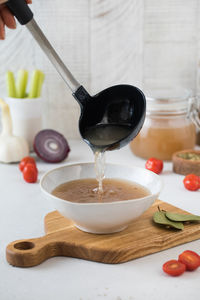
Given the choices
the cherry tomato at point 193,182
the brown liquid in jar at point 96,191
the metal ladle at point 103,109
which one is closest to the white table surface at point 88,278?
the brown liquid in jar at point 96,191

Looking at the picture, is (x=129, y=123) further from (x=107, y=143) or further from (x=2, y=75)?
(x=2, y=75)

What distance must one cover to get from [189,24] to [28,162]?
959 millimetres

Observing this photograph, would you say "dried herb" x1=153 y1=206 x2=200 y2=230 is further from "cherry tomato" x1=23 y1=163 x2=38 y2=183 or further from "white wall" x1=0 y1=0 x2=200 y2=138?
"white wall" x1=0 y1=0 x2=200 y2=138

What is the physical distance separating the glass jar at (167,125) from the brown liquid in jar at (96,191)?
0.58m

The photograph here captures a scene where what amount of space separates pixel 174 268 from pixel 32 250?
0.31 meters

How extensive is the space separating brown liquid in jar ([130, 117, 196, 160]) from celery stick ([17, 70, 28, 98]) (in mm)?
530

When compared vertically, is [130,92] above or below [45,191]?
above

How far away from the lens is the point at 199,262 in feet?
3.32

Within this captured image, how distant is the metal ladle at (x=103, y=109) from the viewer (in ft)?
3.93

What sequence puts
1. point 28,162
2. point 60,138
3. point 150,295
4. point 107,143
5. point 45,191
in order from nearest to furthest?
1. point 150,295
2. point 45,191
3. point 107,143
4. point 28,162
5. point 60,138

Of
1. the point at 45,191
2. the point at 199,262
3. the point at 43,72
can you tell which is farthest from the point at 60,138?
the point at 199,262

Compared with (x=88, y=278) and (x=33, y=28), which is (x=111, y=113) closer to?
(x=33, y=28)

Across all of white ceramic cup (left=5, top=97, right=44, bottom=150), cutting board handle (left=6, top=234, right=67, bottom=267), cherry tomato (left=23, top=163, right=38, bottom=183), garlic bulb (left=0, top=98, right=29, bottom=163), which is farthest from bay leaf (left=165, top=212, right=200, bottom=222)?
white ceramic cup (left=5, top=97, right=44, bottom=150)

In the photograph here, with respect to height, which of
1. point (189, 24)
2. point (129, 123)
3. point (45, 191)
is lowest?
point (45, 191)
